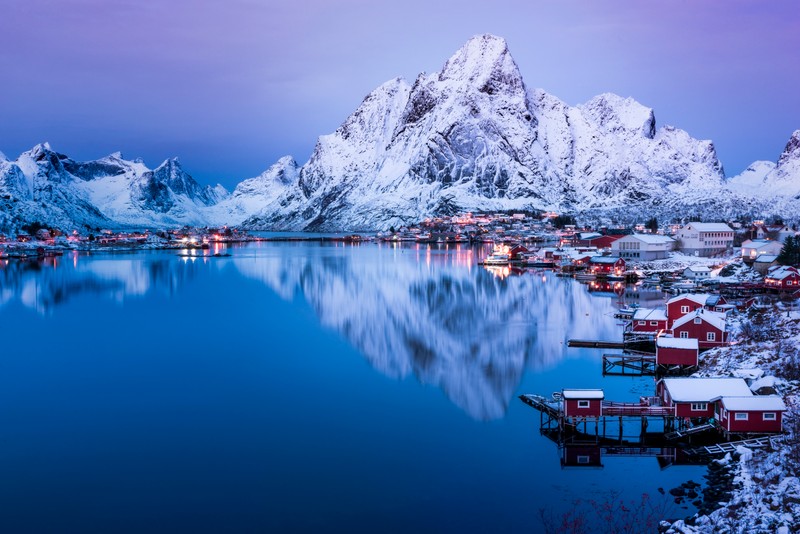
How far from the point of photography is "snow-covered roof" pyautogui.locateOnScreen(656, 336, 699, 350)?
76.8ft

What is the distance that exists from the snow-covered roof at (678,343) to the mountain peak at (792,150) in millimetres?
182201

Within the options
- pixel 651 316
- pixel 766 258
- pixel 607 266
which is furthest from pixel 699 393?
pixel 607 266

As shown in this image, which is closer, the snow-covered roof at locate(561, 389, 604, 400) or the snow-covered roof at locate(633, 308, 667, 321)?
the snow-covered roof at locate(561, 389, 604, 400)

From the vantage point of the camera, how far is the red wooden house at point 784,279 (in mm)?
39375

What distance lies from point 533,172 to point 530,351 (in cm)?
15913

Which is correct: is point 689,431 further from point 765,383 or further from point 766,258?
point 766,258

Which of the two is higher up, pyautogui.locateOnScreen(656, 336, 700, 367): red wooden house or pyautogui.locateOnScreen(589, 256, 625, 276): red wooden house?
pyautogui.locateOnScreen(589, 256, 625, 276): red wooden house

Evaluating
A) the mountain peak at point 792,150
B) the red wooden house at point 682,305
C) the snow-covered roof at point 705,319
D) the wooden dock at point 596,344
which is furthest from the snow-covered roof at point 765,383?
the mountain peak at point 792,150

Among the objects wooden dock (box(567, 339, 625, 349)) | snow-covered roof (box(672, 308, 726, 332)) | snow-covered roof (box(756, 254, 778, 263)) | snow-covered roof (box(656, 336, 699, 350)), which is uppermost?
snow-covered roof (box(756, 254, 778, 263))

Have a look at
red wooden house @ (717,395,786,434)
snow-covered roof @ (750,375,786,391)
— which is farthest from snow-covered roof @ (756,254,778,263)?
red wooden house @ (717,395,786,434)

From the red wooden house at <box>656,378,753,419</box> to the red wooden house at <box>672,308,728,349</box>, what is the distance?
7374mm

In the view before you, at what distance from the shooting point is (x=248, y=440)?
57.2ft

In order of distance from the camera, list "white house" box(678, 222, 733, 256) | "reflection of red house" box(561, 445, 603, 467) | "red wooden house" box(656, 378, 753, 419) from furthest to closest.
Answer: "white house" box(678, 222, 733, 256) < "red wooden house" box(656, 378, 753, 419) < "reflection of red house" box(561, 445, 603, 467)

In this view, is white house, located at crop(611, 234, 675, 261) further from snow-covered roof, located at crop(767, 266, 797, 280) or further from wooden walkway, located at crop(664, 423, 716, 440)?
wooden walkway, located at crop(664, 423, 716, 440)
